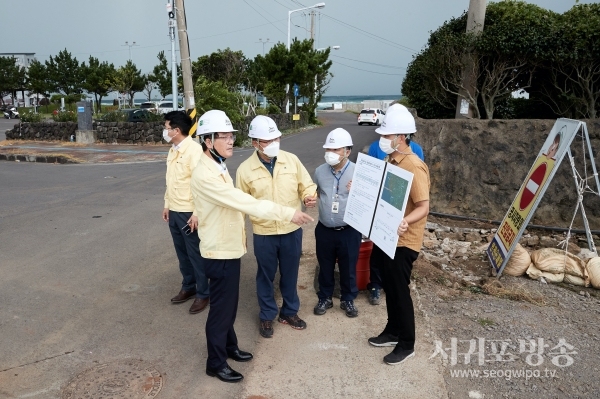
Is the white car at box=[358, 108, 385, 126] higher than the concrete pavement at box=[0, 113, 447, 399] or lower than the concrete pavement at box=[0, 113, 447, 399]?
higher

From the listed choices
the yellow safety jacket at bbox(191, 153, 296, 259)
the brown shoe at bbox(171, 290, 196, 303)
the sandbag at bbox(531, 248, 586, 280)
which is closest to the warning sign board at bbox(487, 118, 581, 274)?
the sandbag at bbox(531, 248, 586, 280)

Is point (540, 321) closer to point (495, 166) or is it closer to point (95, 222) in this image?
point (495, 166)

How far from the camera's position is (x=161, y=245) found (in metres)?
7.18

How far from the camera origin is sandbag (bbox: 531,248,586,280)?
19.0ft

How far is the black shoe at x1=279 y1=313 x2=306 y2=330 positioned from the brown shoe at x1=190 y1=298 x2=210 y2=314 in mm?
849

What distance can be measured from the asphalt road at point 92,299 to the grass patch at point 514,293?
8.42 feet

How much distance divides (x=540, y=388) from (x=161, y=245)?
5183 mm

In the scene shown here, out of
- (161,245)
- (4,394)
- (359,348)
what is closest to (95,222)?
(161,245)

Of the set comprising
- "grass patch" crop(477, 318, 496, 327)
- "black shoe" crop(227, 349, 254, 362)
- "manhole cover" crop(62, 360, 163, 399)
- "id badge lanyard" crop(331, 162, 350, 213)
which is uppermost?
"id badge lanyard" crop(331, 162, 350, 213)

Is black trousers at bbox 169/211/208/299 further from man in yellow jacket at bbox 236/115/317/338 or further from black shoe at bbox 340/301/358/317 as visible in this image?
black shoe at bbox 340/301/358/317

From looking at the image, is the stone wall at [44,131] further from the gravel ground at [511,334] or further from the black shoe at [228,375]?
the black shoe at [228,375]

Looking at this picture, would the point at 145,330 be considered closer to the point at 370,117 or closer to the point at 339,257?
the point at 339,257

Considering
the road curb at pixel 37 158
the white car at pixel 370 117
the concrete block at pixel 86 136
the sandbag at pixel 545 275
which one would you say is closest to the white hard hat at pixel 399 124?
the sandbag at pixel 545 275

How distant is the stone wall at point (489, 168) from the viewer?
8.08 m
